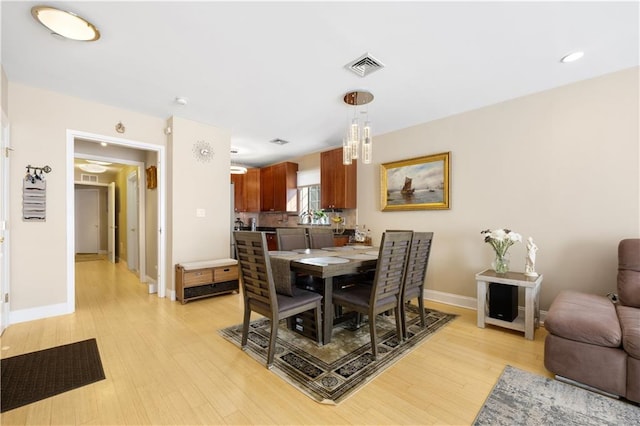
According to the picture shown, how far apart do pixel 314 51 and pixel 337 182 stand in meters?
2.84

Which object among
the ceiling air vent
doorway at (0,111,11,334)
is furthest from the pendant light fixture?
doorway at (0,111,11,334)

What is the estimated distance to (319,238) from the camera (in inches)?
144

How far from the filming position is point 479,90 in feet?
10.00

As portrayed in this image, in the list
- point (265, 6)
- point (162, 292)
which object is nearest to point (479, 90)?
point (265, 6)

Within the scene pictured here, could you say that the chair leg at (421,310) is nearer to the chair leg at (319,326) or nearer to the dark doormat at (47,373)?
the chair leg at (319,326)

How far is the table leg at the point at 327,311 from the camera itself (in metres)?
2.47

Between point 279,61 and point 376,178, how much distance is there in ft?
8.79

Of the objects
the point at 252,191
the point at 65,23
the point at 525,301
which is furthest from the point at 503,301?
the point at 252,191

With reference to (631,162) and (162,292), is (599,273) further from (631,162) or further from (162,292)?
(162,292)

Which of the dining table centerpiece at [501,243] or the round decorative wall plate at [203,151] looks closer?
the dining table centerpiece at [501,243]

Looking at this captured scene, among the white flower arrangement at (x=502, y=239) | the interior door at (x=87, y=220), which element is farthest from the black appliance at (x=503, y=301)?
the interior door at (x=87, y=220)

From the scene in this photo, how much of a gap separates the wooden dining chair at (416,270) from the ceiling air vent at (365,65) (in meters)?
1.59

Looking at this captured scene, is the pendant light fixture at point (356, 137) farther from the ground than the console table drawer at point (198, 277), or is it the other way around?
the pendant light fixture at point (356, 137)

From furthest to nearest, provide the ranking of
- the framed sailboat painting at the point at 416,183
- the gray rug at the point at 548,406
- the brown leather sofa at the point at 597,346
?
the framed sailboat painting at the point at 416,183 → the brown leather sofa at the point at 597,346 → the gray rug at the point at 548,406
